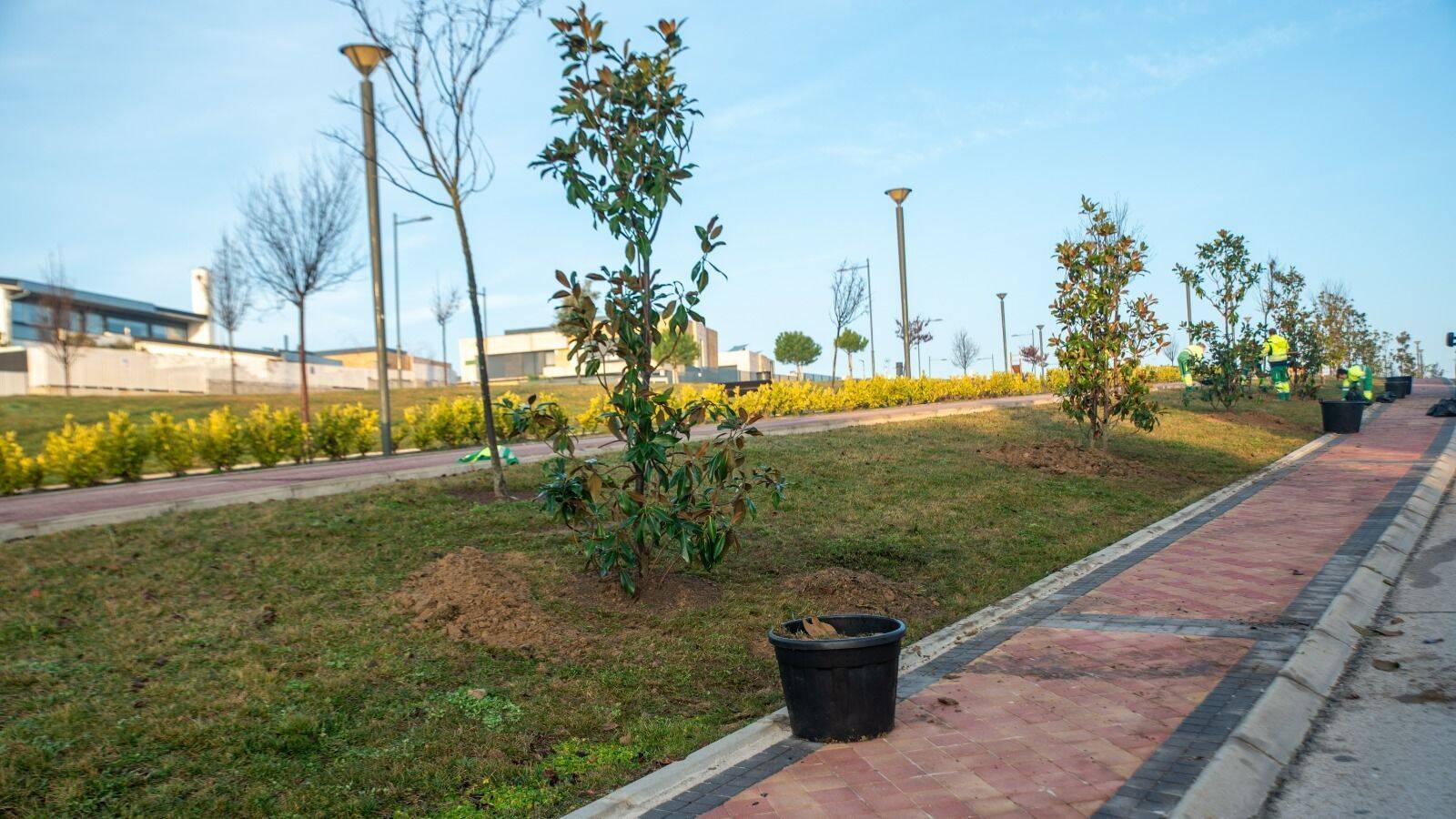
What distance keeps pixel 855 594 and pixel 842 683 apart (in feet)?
8.30

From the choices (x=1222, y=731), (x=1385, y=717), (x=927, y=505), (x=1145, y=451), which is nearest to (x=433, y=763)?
(x=1222, y=731)

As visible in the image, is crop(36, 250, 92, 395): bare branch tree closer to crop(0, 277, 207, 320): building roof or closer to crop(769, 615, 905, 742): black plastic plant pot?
crop(0, 277, 207, 320): building roof

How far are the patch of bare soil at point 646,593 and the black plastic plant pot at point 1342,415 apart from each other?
18.4 meters

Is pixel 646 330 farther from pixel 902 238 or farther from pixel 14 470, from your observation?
pixel 902 238

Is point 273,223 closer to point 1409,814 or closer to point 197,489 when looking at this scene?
point 197,489

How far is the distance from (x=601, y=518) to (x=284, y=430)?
11.2 metres

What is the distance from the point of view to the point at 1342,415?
20156 millimetres

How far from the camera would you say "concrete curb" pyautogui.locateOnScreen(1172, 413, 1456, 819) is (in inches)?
144

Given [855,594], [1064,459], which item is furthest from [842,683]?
[1064,459]

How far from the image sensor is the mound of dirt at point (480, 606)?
5984 mm

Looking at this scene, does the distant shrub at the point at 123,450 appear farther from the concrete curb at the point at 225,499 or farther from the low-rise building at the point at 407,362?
the low-rise building at the point at 407,362

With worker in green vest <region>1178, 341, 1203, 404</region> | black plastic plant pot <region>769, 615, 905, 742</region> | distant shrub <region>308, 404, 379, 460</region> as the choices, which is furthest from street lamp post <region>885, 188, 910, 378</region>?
black plastic plant pot <region>769, 615, 905, 742</region>

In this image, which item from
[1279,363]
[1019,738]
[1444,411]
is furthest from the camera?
[1279,363]

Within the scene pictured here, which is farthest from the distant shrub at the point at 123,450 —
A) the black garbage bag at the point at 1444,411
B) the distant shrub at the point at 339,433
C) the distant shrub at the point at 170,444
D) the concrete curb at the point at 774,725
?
the black garbage bag at the point at 1444,411
